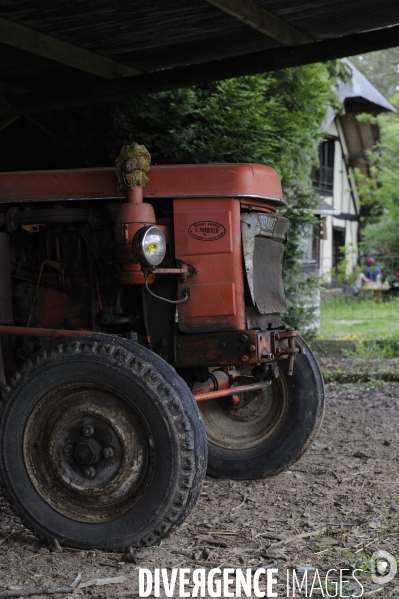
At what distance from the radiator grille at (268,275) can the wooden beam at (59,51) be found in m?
3.30

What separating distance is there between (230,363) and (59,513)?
1.17 m

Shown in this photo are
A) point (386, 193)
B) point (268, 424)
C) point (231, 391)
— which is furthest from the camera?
point (386, 193)

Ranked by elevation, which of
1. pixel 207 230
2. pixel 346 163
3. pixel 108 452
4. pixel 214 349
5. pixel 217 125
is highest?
pixel 346 163

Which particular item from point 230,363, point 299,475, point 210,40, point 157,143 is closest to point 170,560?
point 230,363

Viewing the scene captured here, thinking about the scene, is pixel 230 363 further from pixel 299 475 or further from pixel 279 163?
→ pixel 279 163

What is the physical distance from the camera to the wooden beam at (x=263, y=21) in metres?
6.35

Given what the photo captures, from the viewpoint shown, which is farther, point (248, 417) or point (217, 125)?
point (217, 125)

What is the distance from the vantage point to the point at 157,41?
762 cm

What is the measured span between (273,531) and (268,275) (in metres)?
1.47

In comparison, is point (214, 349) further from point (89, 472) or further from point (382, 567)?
point (382, 567)

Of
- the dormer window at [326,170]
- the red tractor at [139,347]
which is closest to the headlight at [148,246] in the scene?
the red tractor at [139,347]

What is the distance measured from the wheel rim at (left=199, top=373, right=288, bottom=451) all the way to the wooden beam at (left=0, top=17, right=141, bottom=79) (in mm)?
3605

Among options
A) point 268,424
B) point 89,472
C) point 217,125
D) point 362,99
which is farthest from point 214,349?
point 362,99

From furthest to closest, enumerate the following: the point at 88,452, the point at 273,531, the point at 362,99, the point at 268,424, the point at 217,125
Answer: the point at 362,99, the point at 217,125, the point at 268,424, the point at 273,531, the point at 88,452
